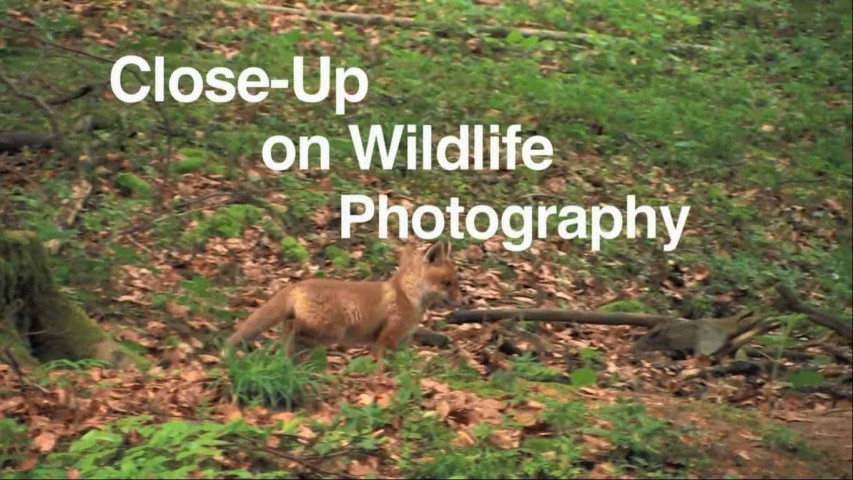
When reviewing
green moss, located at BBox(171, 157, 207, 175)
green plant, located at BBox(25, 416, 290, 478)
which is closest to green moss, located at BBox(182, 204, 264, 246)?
green moss, located at BBox(171, 157, 207, 175)

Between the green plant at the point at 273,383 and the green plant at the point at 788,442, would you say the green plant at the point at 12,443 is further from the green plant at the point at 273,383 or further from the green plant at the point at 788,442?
the green plant at the point at 788,442

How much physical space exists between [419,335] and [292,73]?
7.03 m

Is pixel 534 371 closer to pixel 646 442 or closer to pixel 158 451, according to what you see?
pixel 646 442

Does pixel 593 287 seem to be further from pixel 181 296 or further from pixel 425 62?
pixel 425 62

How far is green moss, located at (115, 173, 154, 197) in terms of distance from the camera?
1337 cm

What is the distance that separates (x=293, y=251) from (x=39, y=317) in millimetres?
3177

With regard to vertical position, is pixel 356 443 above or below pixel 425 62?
below

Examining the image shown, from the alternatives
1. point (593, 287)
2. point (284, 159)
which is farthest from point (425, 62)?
point (593, 287)

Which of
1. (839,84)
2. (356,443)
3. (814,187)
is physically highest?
(839,84)

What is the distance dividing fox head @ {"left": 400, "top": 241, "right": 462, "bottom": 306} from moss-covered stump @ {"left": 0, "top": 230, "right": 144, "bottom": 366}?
2.10 meters

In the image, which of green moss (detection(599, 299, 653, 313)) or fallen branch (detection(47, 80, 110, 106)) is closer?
green moss (detection(599, 299, 653, 313))

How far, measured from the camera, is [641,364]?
10570 millimetres

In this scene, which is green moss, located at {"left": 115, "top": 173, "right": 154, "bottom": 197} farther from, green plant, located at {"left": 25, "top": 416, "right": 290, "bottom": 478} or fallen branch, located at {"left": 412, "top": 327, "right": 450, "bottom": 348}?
green plant, located at {"left": 25, "top": 416, "right": 290, "bottom": 478}

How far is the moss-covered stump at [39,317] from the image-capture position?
9.78 m
